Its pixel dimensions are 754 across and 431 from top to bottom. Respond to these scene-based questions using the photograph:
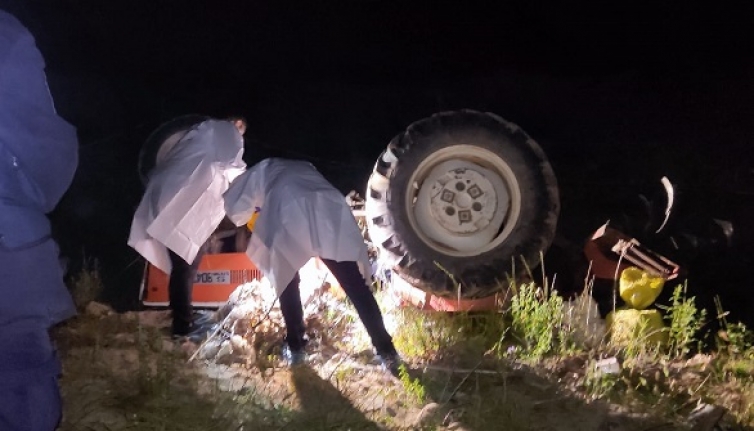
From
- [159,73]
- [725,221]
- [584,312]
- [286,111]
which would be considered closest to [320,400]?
[584,312]

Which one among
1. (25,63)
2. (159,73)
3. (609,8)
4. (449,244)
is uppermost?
(609,8)

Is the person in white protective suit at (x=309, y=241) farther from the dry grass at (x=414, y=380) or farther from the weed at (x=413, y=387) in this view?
the dry grass at (x=414, y=380)

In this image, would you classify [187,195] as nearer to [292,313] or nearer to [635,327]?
[292,313]

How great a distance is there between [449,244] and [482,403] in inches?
47.3

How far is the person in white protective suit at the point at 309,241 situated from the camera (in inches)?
136

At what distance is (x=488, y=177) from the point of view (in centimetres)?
408

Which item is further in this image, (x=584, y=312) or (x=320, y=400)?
(x=584, y=312)

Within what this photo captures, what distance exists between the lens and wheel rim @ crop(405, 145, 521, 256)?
406cm

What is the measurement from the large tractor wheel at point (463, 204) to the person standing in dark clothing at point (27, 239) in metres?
2.05

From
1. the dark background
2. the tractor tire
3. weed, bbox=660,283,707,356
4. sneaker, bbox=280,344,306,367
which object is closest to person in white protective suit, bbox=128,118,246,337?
the tractor tire

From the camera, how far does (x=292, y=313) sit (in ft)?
12.1

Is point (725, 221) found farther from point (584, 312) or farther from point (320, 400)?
point (320, 400)

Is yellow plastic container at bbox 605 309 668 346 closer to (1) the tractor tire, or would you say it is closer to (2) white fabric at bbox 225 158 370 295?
(2) white fabric at bbox 225 158 370 295

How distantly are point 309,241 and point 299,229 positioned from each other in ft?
0.25
